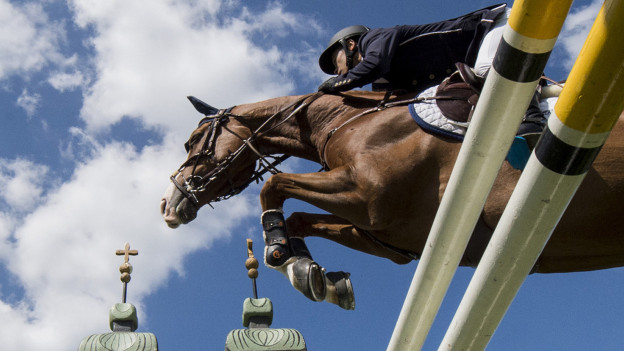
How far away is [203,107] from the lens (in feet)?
31.1

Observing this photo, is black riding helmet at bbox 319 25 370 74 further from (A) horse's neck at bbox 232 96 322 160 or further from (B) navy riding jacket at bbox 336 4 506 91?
(B) navy riding jacket at bbox 336 4 506 91

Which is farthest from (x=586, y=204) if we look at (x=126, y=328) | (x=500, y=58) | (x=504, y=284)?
(x=126, y=328)

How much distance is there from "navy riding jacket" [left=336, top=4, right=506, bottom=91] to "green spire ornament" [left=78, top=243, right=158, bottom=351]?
269 centimetres

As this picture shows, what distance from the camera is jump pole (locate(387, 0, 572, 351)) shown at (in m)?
3.39

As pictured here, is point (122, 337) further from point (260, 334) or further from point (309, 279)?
point (309, 279)

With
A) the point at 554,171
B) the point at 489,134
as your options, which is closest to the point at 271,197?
the point at 489,134

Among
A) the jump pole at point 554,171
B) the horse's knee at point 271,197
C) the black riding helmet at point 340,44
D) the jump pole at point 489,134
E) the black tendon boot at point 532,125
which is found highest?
the black riding helmet at point 340,44

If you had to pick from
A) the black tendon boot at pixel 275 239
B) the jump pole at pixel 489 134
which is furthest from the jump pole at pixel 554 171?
the black tendon boot at pixel 275 239

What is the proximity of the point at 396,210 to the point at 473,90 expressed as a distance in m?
1.10

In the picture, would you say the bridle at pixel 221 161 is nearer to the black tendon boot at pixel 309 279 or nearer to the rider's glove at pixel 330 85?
the rider's glove at pixel 330 85

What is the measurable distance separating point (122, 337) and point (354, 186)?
2.22 metres

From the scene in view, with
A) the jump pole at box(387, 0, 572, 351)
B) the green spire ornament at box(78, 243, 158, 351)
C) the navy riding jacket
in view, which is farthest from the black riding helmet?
the jump pole at box(387, 0, 572, 351)

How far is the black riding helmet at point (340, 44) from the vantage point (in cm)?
876

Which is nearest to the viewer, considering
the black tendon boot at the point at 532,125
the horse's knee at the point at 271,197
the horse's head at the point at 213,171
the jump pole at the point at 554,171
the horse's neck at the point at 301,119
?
the jump pole at the point at 554,171
